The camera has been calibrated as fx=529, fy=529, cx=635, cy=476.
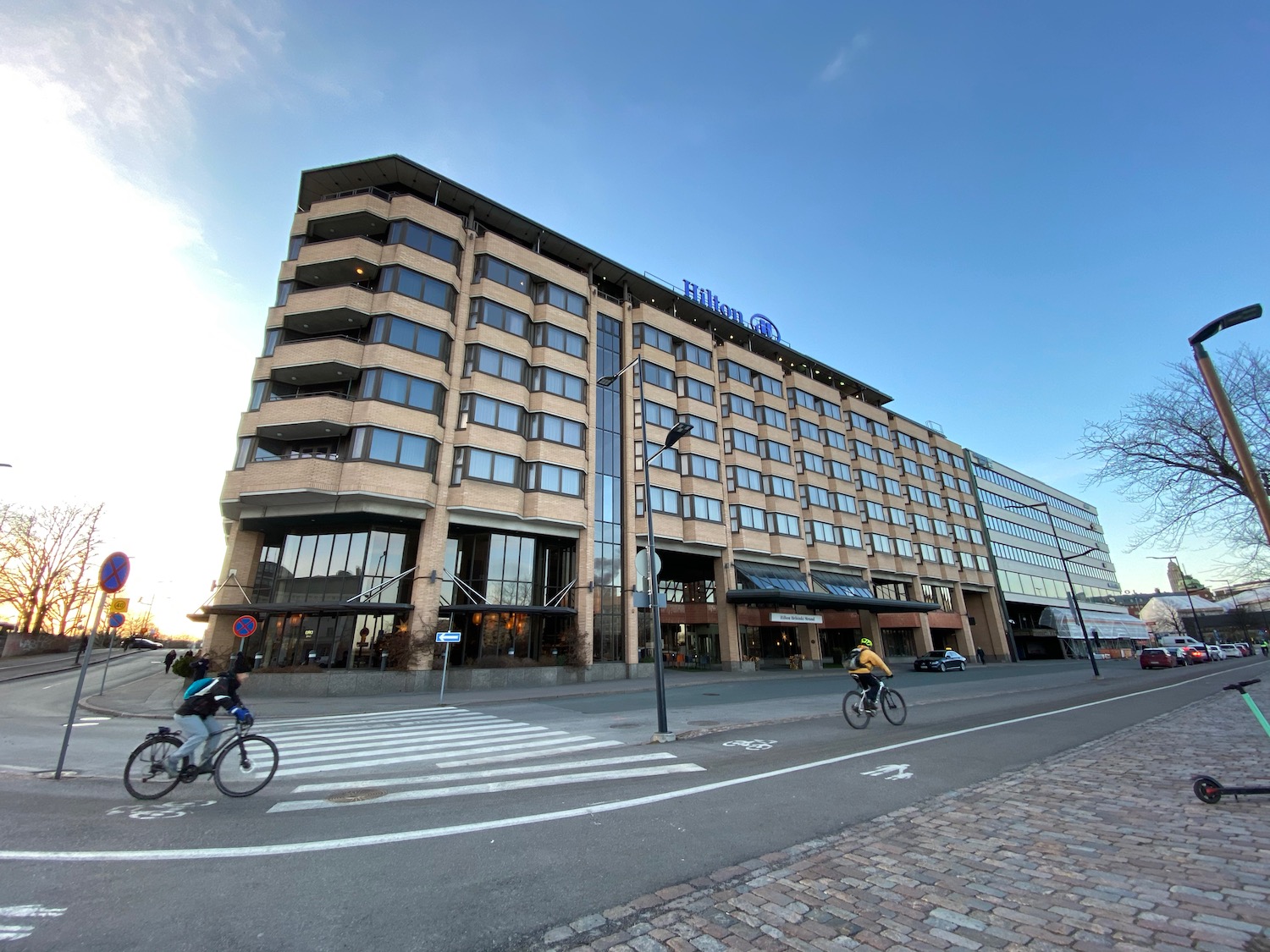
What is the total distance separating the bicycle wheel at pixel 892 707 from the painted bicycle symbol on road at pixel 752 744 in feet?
10.5

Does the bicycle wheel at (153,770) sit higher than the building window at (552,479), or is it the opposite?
the building window at (552,479)

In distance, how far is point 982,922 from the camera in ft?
11.7

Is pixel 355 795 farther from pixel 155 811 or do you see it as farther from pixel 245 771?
pixel 245 771

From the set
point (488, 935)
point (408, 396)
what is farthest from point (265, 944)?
point (408, 396)

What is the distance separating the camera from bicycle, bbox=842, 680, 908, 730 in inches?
469

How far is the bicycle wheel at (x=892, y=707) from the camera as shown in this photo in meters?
12.2

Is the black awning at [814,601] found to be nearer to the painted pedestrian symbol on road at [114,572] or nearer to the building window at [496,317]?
the building window at [496,317]

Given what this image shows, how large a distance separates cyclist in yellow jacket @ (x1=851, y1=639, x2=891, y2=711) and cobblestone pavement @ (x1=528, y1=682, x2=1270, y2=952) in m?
4.96

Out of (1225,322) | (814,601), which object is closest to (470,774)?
(1225,322)

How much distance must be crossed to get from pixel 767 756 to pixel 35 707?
23892mm

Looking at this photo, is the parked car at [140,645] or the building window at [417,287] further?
the parked car at [140,645]

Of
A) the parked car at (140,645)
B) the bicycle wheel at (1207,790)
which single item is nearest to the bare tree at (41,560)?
the parked car at (140,645)

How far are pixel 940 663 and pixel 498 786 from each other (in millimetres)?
39456

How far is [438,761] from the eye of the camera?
30.2 ft
